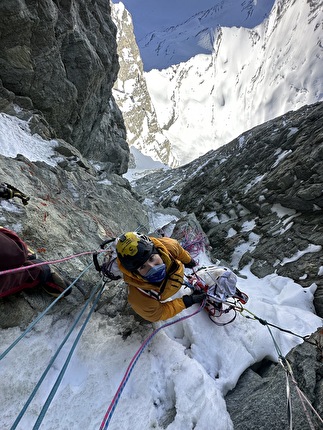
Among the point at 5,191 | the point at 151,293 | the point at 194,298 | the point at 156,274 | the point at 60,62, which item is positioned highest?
the point at 60,62

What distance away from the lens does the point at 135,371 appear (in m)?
2.86

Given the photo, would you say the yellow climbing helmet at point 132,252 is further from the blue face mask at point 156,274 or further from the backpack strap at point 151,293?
the backpack strap at point 151,293

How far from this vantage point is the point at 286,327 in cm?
486

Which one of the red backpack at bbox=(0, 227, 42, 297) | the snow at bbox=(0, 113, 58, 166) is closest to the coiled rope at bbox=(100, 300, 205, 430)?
the red backpack at bbox=(0, 227, 42, 297)

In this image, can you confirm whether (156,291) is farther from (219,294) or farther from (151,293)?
(219,294)

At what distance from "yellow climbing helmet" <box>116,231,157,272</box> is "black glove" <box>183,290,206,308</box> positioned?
1.01 metres

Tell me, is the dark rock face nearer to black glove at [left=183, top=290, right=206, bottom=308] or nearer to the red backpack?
the red backpack

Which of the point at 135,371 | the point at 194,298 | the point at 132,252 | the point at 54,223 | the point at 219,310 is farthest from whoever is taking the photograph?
the point at 54,223

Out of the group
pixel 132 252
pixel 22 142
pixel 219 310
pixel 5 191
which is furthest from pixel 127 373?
pixel 22 142

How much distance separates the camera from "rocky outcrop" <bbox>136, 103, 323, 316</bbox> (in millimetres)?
10293

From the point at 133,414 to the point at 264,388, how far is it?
147cm

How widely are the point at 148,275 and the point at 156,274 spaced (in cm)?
9

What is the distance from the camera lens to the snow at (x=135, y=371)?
2465 mm

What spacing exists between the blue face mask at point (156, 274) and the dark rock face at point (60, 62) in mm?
15468
